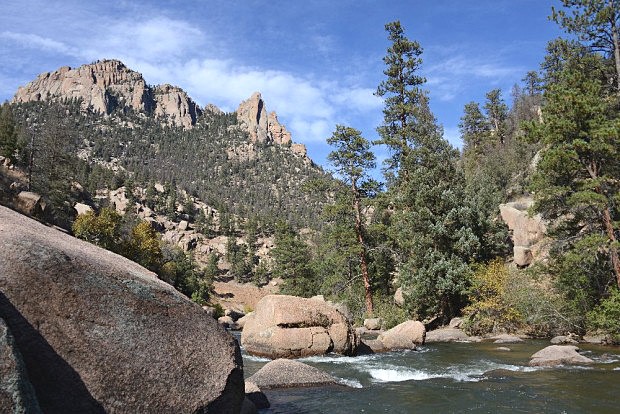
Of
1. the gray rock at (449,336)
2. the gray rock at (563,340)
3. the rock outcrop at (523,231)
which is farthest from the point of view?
the rock outcrop at (523,231)

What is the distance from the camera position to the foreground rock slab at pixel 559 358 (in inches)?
621

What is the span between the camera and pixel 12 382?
3.85 meters

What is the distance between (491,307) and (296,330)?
1372 cm

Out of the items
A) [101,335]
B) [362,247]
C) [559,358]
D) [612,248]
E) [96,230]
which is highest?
[96,230]

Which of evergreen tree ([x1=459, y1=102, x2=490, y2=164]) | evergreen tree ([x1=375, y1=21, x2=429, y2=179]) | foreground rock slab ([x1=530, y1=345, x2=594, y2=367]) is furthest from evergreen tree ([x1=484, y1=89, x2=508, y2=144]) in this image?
foreground rock slab ([x1=530, y1=345, x2=594, y2=367])

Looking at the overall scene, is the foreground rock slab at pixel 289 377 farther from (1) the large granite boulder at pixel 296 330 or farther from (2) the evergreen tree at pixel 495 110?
(2) the evergreen tree at pixel 495 110

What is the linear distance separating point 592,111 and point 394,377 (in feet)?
49.7

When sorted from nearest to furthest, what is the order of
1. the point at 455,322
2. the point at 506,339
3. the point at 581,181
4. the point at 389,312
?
the point at 581,181 → the point at 506,339 → the point at 455,322 → the point at 389,312

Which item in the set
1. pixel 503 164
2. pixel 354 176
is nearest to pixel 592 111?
pixel 354 176

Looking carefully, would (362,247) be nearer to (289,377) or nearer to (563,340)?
(563,340)

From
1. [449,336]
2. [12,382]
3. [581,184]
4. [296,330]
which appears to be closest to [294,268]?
[449,336]

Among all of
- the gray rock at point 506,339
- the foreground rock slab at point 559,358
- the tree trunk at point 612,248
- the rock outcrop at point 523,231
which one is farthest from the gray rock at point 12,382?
the rock outcrop at point 523,231

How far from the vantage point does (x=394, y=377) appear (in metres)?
14.8

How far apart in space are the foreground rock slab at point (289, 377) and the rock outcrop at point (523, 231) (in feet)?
69.5
